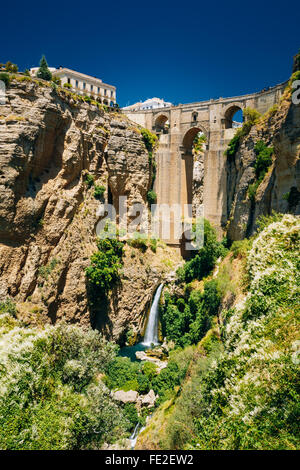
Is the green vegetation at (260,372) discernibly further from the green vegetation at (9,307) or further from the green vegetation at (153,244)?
the green vegetation at (153,244)

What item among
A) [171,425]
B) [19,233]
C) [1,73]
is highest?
[1,73]

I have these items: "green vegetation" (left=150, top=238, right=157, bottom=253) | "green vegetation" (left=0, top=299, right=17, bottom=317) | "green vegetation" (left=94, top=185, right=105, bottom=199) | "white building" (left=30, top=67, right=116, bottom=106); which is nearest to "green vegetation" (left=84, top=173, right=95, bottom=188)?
"green vegetation" (left=94, top=185, right=105, bottom=199)

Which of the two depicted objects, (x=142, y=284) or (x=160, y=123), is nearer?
(x=142, y=284)

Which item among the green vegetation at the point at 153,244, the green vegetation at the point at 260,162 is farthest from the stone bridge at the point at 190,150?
the green vegetation at the point at 260,162

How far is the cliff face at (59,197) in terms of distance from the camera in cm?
2300

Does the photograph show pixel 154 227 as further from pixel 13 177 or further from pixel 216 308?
pixel 13 177

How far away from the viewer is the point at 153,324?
29.9m

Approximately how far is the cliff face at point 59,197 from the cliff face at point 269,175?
8369 millimetres

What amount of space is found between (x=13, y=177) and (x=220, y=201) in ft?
56.7

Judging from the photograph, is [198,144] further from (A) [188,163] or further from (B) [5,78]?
(B) [5,78]

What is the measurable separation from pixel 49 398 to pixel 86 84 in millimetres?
43288

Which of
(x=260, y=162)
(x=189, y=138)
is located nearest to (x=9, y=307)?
(x=260, y=162)

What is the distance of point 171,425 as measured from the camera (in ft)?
43.6
